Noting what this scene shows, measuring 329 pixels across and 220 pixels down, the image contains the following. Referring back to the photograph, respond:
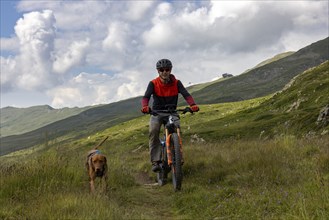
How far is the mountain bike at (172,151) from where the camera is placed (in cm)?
909

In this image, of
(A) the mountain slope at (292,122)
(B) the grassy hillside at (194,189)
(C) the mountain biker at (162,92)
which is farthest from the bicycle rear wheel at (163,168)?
(A) the mountain slope at (292,122)

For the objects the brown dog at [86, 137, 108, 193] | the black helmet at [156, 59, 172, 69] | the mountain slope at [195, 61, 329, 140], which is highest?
the black helmet at [156, 59, 172, 69]

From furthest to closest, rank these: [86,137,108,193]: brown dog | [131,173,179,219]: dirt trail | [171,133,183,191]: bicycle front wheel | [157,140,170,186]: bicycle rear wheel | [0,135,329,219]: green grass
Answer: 1. [157,140,170,186]: bicycle rear wheel
2. [171,133,183,191]: bicycle front wheel
3. [86,137,108,193]: brown dog
4. [131,173,179,219]: dirt trail
5. [0,135,329,219]: green grass

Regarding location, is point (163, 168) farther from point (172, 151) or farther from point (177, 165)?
point (177, 165)

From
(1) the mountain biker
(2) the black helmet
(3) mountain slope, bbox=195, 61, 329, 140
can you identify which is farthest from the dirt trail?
(3) mountain slope, bbox=195, 61, 329, 140

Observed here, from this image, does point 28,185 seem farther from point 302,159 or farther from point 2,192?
point 302,159

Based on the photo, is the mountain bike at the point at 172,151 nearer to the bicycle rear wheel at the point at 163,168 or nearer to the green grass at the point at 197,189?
the bicycle rear wheel at the point at 163,168

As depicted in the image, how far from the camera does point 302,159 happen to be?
948 cm

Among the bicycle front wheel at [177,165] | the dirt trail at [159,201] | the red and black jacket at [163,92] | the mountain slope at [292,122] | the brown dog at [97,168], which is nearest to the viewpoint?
the dirt trail at [159,201]

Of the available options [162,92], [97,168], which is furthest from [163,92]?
[97,168]

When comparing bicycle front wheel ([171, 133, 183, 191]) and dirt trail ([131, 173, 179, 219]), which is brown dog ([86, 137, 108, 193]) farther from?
bicycle front wheel ([171, 133, 183, 191])

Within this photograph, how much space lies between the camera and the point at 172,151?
967 centimetres

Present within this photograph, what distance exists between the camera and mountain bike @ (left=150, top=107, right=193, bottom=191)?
909 cm

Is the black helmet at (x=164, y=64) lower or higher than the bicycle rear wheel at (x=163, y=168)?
higher
